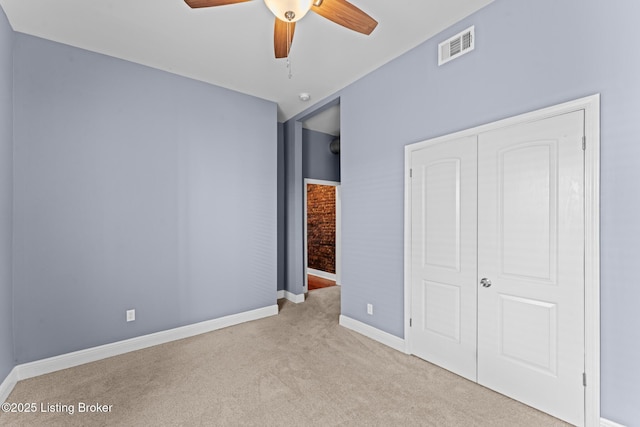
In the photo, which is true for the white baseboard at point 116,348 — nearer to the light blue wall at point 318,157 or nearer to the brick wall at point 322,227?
the light blue wall at point 318,157

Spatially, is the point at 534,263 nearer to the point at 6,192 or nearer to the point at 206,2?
the point at 206,2

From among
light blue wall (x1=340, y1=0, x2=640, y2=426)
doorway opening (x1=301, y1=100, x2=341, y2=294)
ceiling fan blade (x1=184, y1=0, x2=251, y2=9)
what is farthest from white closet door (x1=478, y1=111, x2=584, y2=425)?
doorway opening (x1=301, y1=100, x2=341, y2=294)

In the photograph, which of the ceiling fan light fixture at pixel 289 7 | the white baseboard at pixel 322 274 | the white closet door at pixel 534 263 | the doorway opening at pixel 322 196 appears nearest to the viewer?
the ceiling fan light fixture at pixel 289 7

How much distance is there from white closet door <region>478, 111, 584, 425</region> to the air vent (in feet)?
2.44

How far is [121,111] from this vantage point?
300cm

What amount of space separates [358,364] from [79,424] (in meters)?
2.04

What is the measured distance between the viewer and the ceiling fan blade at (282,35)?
189 centimetres

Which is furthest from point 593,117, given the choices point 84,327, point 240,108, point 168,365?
point 84,327

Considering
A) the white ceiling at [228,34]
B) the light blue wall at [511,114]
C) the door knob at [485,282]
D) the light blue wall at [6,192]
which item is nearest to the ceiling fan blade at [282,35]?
the white ceiling at [228,34]

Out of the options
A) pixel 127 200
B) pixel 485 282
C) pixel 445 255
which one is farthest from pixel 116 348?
pixel 485 282

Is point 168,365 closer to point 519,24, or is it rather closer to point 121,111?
point 121,111

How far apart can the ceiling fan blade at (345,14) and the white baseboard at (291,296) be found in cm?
373

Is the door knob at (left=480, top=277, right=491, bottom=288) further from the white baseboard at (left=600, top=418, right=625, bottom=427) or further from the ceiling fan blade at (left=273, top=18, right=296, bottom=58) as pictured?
the ceiling fan blade at (left=273, top=18, right=296, bottom=58)

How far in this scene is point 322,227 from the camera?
6980 millimetres
